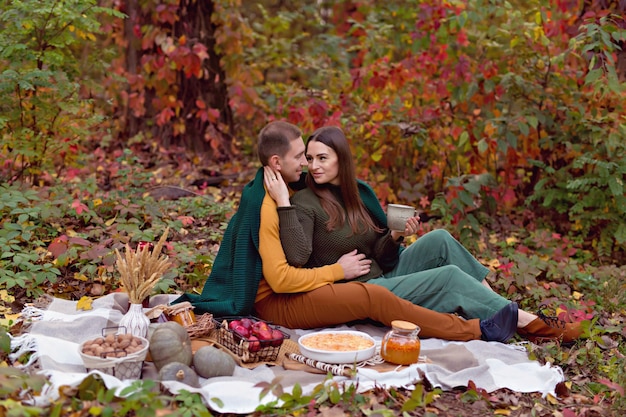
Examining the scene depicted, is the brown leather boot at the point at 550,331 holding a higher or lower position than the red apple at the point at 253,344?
lower

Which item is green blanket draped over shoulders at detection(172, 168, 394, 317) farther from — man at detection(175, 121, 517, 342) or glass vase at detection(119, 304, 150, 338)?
glass vase at detection(119, 304, 150, 338)

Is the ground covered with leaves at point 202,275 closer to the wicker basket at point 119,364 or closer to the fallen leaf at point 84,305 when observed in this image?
the wicker basket at point 119,364

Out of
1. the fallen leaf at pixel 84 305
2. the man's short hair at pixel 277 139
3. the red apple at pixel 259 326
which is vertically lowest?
the fallen leaf at pixel 84 305

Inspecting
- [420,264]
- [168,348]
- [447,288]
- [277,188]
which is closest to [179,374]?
[168,348]

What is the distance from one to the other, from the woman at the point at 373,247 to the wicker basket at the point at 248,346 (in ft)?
1.77

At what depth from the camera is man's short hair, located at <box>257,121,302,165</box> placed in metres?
3.98

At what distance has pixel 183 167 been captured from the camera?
760 cm

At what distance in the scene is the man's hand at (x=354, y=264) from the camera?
404cm

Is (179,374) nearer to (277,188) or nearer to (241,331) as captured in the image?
(241,331)

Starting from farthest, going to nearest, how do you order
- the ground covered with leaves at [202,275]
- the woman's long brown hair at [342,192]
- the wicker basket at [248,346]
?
the woman's long brown hair at [342,192] < the wicker basket at [248,346] < the ground covered with leaves at [202,275]

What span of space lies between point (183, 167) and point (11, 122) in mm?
2359

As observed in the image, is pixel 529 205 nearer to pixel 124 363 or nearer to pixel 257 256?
pixel 257 256

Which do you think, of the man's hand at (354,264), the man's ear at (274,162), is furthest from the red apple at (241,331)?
the man's ear at (274,162)

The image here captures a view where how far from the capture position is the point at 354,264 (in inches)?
159
